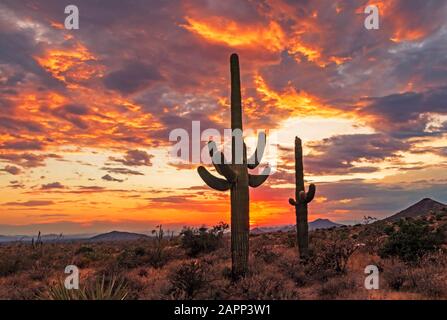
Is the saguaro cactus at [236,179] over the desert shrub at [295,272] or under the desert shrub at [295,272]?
over

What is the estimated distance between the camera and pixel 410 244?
16.7 metres

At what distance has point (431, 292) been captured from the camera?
10.4m

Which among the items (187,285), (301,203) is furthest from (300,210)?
(187,285)

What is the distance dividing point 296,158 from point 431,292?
9.34 meters

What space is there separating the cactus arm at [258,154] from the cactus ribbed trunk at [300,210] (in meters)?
4.59

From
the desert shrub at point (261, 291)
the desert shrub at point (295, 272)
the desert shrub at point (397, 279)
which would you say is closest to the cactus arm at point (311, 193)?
the desert shrub at point (295, 272)

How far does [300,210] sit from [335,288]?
721cm

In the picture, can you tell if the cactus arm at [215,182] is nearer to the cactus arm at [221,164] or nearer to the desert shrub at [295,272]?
the cactus arm at [221,164]

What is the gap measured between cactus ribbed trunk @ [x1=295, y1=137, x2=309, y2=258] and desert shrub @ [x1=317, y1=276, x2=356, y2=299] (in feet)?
19.7

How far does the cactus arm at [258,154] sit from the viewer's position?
14227mm

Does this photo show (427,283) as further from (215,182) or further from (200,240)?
(200,240)

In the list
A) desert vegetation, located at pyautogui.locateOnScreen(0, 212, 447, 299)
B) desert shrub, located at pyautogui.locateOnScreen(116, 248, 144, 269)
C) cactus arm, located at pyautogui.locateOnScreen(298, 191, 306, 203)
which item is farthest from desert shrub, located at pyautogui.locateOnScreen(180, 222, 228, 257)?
cactus arm, located at pyautogui.locateOnScreen(298, 191, 306, 203)
